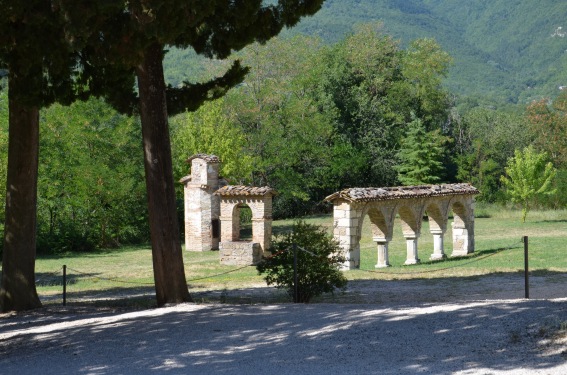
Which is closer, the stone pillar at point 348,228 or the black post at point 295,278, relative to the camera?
the black post at point 295,278

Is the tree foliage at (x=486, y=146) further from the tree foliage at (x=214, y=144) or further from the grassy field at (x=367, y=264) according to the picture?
the tree foliage at (x=214, y=144)

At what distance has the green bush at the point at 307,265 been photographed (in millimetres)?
14320

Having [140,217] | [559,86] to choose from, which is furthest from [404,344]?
[559,86]

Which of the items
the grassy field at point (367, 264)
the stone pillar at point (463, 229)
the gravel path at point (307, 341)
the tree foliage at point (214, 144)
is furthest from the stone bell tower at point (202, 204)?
the gravel path at point (307, 341)

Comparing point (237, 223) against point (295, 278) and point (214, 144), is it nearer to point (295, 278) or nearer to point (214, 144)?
point (214, 144)

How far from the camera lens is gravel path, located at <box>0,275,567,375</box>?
316 inches

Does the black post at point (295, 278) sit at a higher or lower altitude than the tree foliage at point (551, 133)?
lower

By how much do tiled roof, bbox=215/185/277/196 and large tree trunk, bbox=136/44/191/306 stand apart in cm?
1647

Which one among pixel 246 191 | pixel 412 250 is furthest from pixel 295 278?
pixel 246 191

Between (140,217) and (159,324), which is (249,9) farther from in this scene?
(140,217)

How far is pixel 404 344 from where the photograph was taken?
28.6 ft

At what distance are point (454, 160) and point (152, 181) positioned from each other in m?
41.8

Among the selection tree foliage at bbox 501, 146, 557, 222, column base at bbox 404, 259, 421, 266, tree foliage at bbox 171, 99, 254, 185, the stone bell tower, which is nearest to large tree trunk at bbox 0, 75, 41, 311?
column base at bbox 404, 259, 421, 266

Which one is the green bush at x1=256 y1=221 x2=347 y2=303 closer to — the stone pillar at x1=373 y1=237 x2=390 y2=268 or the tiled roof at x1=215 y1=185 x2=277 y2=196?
the stone pillar at x1=373 y1=237 x2=390 y2=268
